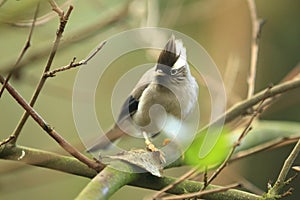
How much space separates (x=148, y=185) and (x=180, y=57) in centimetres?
45

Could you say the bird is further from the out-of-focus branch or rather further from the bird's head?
the out-of-focus branch

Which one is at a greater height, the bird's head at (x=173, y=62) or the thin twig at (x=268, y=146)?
the bird's head at (x=173, y=62)

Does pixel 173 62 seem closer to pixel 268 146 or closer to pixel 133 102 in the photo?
pixel 133 102

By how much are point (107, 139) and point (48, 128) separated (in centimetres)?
64

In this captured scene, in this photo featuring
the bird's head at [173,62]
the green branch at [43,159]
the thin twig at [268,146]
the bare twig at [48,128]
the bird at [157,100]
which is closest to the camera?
the bare twig at [48,128]

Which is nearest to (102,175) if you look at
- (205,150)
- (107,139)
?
(205,150)

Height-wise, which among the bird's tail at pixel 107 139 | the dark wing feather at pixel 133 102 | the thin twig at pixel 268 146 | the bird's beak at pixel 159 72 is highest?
the bird's beak at pixel 159 72

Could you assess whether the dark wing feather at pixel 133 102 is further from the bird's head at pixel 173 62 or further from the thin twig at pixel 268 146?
the thin twig at pixel 268 146

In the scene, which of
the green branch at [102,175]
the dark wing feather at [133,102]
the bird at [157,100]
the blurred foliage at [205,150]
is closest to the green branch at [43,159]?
the green branch at [102,175]

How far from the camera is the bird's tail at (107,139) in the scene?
147 centimetres

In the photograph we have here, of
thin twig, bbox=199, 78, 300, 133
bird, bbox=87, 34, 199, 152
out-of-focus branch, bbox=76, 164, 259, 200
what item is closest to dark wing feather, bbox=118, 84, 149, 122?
bird, bbox=87, 34, 199, 152

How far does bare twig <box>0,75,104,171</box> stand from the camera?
35.3 inches

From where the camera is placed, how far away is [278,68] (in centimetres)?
258

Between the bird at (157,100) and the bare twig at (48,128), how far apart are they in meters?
0.45
